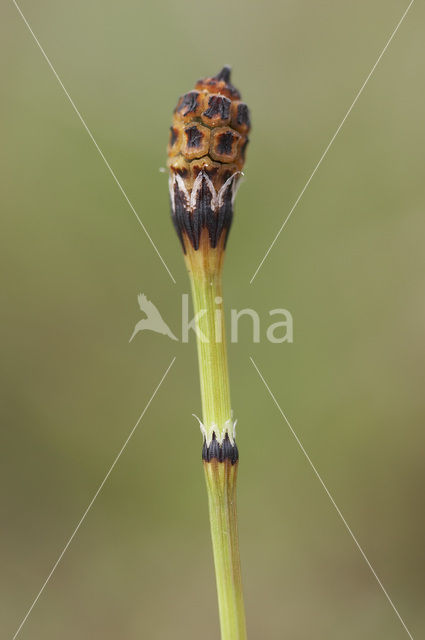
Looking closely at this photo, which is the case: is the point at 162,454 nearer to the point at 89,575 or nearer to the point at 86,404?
the point at 86,404

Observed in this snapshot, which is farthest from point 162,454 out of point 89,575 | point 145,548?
point 89,575

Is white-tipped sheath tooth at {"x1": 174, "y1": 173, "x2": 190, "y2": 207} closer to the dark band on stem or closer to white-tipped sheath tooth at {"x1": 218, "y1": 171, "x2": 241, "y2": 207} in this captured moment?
white-tipped sheath tooth at {"x1": 218, "y1": 171, "x2": 241, "y2": 207}

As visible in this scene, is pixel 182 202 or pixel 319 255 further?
pixel 319 255

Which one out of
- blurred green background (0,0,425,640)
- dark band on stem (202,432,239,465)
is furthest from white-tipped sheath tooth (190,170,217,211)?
blurred green background (0,0,425,640)

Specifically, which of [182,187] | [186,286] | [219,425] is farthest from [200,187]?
[186,286]

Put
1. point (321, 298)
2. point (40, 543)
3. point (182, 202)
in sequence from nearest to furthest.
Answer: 1. point (182, 202)
2. point (40, 543)
3. point (321, 298)
